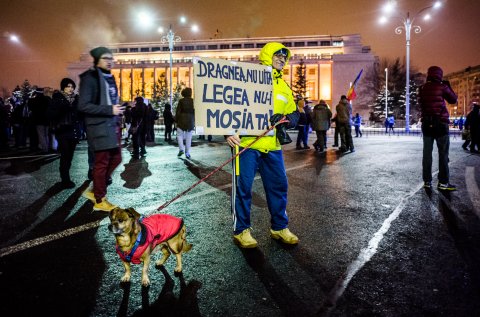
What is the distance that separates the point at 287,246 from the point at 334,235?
→ 25.8 inches

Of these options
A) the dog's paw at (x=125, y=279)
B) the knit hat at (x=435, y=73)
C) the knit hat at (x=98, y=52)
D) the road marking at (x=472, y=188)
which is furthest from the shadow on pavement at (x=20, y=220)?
the knit hat at (x=435, y=73)

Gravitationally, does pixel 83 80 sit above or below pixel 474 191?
above

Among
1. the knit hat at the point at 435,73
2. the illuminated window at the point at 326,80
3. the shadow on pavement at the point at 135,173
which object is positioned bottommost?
the shadow on pavement at the point at 135,173

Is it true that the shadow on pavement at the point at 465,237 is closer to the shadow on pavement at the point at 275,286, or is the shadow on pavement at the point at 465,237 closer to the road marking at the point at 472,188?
the road marking at the point at 472,188

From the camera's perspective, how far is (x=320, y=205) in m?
5.47

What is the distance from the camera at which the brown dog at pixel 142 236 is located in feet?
8.74

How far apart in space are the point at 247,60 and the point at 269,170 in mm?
93402

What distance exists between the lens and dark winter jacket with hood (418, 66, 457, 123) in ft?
21.6

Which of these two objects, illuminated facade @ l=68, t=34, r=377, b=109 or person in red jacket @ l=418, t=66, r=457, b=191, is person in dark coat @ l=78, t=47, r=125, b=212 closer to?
person in red jacket @ l=418, t=66, r=457, b=191

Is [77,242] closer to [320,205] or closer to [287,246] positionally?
[287,246]

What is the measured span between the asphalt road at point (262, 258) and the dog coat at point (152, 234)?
285mm

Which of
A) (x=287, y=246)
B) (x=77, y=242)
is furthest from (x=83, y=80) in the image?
(x=287, y=246)

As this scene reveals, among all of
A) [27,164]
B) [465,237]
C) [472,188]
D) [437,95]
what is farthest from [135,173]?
[472,188]

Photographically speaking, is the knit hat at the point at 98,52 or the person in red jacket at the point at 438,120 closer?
the knit hat at the point at 98,52
